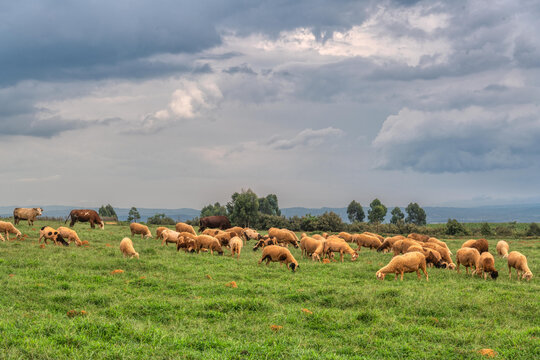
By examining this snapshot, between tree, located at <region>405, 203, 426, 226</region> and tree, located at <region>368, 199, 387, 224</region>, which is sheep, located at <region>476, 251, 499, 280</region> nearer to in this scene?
tree, located at <region>368, 199, 387, 224</region>

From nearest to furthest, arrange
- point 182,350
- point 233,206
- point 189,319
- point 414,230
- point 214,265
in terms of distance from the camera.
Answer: point 182,350, point 189,319, point 214,265, point 414,230, point 233,206

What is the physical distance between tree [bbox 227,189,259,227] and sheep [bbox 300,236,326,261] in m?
60.0

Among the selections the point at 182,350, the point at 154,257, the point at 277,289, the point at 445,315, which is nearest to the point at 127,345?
the point at 182,350

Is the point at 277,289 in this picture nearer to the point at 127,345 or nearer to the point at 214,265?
the point at 214,265

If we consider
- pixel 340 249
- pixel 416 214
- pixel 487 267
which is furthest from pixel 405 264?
pixel 416 214

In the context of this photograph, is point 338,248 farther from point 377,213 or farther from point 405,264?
point 377,213

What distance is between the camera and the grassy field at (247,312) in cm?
1001

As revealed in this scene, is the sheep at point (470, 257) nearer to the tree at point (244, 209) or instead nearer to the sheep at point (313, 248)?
the sheep at point (313, 248)

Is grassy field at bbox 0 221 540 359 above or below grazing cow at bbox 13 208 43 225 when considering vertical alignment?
below

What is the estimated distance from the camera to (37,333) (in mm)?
10273

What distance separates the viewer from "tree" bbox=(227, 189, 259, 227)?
288ft

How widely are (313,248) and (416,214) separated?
15417 centimetres

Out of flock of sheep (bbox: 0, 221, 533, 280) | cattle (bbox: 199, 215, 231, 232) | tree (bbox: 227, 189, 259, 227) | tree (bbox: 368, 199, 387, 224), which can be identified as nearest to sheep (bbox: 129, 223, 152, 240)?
flock of sheep (bbox: 0, 221, 533, 280)

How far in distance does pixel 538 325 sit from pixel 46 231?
86.0ft
